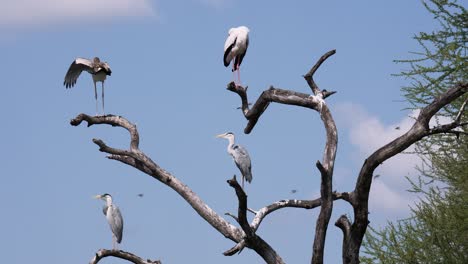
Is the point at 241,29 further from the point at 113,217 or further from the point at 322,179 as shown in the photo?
the point at 322,179

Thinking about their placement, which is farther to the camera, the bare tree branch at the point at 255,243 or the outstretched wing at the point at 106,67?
the outstretched wing at the point at 106,67

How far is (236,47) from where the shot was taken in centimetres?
1781

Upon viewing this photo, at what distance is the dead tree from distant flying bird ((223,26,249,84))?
12.8ft

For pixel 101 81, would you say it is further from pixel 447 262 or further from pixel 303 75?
pixel 447 262

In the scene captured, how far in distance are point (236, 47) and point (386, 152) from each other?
6.32 metres

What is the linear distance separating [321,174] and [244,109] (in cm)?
233

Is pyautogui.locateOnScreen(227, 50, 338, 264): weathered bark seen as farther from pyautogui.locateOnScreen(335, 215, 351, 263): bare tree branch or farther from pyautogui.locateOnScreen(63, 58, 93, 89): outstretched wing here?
pyautogui.locateOnScreen(63, 58, 93, 89): outstretched wing

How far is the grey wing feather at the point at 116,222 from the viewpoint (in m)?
16.9

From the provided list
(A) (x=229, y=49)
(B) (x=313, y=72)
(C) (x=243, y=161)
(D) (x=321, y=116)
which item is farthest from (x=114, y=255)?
(A) (x=229, y=49)

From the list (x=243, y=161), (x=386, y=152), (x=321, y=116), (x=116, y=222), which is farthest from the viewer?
(x=116, y=222)

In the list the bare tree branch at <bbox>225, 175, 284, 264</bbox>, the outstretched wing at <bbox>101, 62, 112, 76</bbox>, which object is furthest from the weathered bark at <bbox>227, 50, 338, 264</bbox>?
the outstretched wing at <bbox>101, 62, 112, 76</bbox>

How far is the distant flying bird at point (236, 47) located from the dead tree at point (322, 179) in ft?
12.8

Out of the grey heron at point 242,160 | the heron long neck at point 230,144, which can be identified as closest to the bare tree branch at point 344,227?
the grey heron at point 242,160

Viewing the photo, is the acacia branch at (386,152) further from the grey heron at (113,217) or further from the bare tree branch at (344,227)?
the grey heron at (113,217)
